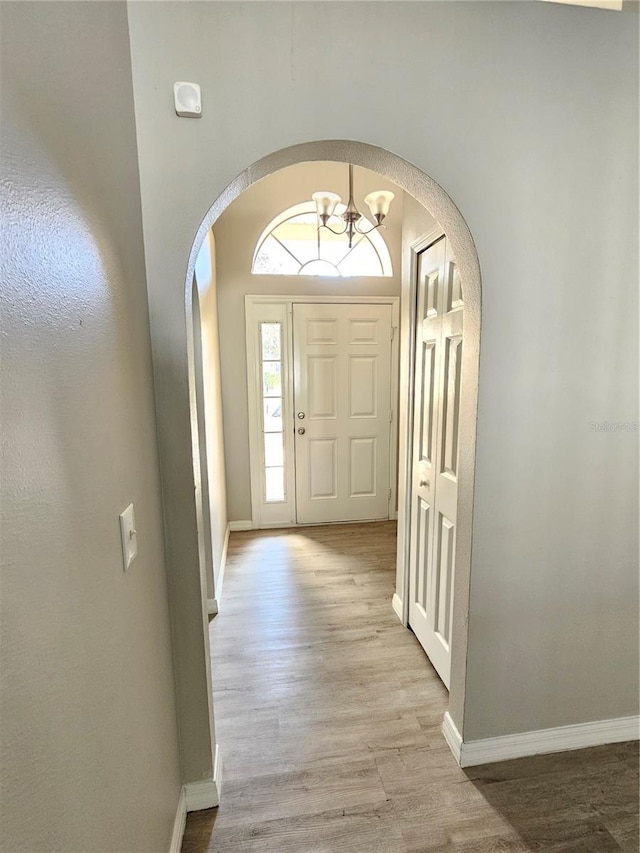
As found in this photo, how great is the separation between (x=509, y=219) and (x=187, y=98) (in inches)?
40.1

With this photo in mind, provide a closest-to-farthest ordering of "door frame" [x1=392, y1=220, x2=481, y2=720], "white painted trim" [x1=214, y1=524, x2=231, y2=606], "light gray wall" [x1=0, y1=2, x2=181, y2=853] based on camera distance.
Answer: "light gray wall" [x1=0, y1=2, x2=181, y2=853], "door frame" [x1=392, y1=220, x2=481, y2=720], "white painted trim" [x1=214, y1=524, x2=231, y2=606]

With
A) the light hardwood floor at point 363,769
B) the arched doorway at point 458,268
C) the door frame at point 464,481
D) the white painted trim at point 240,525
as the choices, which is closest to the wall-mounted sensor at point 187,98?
the arched doorway at point 458,268

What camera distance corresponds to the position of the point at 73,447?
2.24ft

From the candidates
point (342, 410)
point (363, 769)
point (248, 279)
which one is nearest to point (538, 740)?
point (363, 769)

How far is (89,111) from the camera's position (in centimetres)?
79

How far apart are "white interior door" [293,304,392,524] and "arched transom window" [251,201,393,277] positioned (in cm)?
34

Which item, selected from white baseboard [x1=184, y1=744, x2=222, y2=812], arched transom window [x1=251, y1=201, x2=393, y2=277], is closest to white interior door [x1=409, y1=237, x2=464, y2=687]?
white baseboard [x1=184, y1=744, x2=222, y2=812]

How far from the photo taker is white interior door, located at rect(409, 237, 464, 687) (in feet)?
5.68

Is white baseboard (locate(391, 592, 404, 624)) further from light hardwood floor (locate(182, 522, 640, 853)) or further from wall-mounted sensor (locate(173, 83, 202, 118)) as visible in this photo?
wall-mounted sensor (locate(173, 83, 202, 118))

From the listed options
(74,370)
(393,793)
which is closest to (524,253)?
(74,370)

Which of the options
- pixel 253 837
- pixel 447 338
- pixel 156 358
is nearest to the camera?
pixel 156 358

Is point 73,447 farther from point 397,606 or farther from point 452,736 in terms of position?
point 397,606

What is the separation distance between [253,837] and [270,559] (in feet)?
6.26

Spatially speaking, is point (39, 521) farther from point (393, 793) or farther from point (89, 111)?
point (393, 793)
